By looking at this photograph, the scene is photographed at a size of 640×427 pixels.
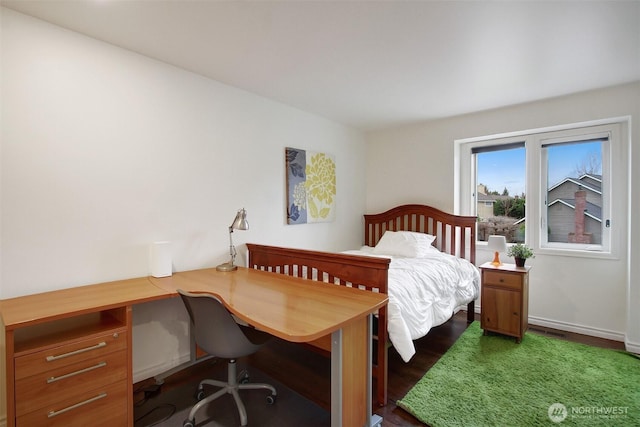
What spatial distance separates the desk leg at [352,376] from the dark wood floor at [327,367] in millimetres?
288

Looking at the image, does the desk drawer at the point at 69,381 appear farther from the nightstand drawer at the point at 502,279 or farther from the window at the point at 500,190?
the window at the point at 500,190

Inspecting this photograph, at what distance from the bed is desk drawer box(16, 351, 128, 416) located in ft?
3.70

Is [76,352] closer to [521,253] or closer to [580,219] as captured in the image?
[521,253]

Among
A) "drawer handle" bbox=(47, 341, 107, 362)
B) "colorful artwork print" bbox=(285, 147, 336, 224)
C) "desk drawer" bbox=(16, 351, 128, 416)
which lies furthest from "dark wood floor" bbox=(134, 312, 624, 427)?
"colorful artwork print" bbox=(285, 147, 336, 224)

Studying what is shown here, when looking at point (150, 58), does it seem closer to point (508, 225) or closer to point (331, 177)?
point (331, 177)

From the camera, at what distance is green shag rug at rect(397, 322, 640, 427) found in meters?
1.73

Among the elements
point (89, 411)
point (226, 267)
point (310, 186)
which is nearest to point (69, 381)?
point (89, 411)

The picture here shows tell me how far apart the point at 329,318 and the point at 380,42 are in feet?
5.84

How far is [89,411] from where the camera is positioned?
1.46 metres

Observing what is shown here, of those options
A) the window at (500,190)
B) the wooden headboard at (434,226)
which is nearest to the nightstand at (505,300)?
the wooden headboard at (434,226)

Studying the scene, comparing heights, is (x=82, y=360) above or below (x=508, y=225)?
below

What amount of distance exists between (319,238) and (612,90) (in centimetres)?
321

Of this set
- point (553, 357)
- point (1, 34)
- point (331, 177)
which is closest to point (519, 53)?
point (331, 177)

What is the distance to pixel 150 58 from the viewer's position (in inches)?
85.7
